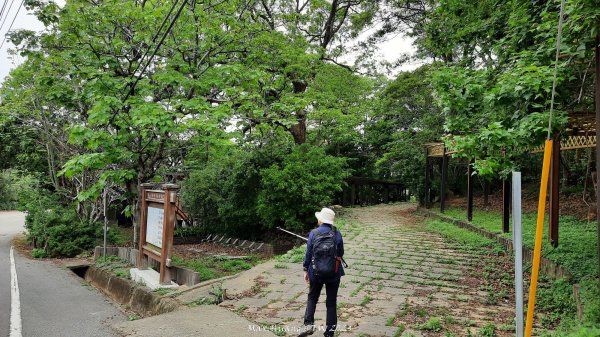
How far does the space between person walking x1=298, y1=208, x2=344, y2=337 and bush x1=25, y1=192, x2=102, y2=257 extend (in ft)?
45.9

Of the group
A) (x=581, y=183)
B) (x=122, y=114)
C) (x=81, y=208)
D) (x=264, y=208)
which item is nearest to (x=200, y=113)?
(x=122, y=114)

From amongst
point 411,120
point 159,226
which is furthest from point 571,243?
point 411,120

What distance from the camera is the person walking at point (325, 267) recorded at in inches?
196

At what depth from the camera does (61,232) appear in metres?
16.4

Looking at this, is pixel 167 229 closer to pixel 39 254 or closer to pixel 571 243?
pixel 571 243

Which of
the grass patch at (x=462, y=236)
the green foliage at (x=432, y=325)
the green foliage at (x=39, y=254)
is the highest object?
the grass patch at (x=462, y=236)

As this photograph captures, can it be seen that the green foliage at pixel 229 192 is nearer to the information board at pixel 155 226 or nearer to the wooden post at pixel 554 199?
the information board at pixel 155 226

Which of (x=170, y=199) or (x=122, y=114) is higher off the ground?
(x=122, y=114)

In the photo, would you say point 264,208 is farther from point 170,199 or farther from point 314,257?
point 314,257

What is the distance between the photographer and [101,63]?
961 cm

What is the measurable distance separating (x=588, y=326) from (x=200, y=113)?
7.76 metres

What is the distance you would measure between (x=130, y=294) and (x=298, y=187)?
20.0ft

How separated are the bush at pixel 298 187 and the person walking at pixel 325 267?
8148mm

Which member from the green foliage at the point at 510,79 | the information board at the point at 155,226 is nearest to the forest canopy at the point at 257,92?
the green foliage at the point at 510,79
